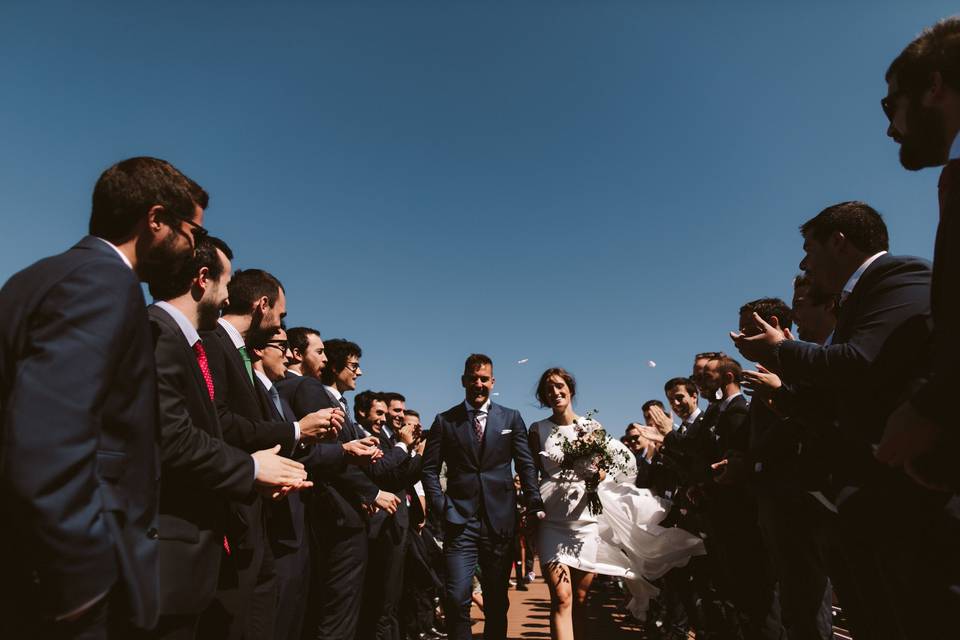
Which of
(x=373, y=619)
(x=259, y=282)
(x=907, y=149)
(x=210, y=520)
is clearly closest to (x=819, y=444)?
(x=907, y=149)

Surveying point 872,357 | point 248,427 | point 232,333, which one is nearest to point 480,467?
point 232,333

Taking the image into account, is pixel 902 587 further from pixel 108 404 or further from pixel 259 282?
pixel 259 282

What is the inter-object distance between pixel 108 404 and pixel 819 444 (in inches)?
131

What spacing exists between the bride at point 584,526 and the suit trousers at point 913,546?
14.4 feet

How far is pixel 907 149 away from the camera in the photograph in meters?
2.36

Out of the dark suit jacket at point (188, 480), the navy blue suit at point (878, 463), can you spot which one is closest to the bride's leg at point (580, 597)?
the navy blue suit at point (878, 463)

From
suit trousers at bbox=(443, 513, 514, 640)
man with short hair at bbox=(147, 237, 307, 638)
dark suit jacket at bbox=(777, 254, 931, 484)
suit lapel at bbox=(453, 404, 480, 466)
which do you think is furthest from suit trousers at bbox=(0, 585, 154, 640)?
suit lapel at bbox=(453, 404, 480, 466)

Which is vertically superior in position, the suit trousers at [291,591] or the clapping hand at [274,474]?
the clapping hand at [274,474]

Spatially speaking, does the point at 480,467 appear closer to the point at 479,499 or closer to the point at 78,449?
the point at 479,499

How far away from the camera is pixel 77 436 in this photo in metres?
1.70

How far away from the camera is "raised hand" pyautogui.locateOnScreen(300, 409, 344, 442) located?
3.81 m

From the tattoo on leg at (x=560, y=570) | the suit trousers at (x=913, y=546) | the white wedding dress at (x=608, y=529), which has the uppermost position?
the white wedding dress at (x=608, y=529)

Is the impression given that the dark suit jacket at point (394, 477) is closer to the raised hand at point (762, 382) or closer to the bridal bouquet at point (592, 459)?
the bridal bouquet at point (592, 459)

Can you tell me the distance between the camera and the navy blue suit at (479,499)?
6.32 meters
